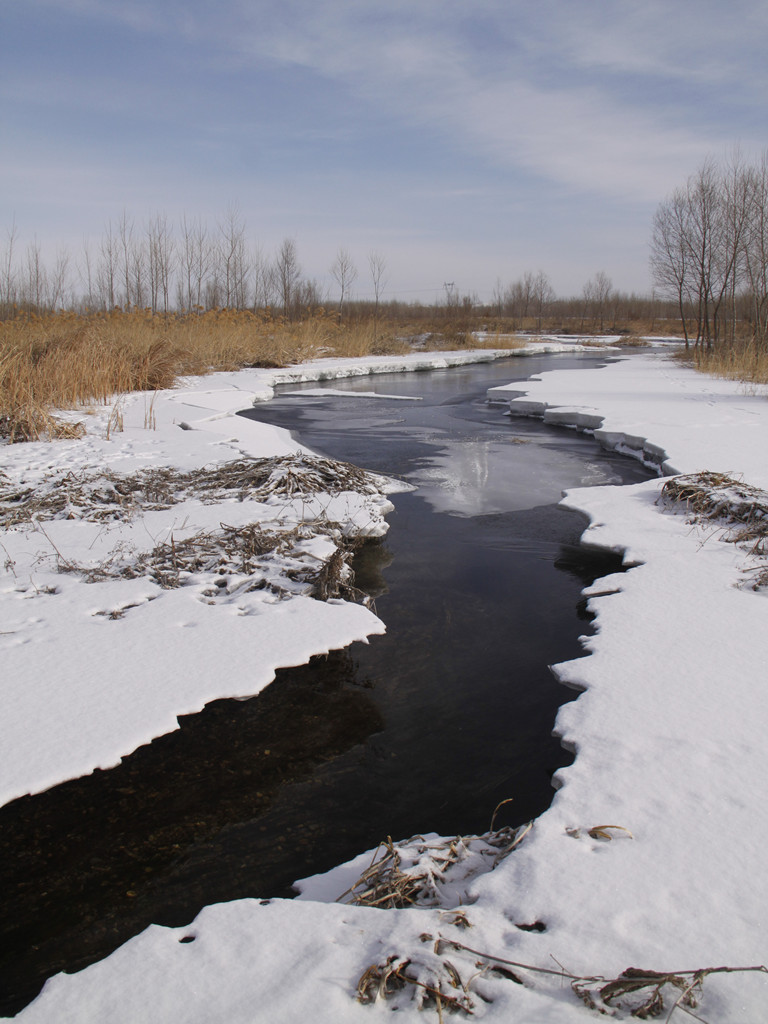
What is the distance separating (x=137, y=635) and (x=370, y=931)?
1.79m

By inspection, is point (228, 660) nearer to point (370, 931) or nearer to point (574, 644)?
point (370, 931)

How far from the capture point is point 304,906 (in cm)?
164

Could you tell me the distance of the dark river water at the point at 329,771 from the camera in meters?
1.92

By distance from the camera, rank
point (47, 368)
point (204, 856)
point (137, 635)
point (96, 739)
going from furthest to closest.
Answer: point (47, 368) → point (137, 635) → point (96, 739) → point (204, 856)

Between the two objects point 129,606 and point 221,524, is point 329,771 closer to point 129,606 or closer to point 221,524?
point 129,606

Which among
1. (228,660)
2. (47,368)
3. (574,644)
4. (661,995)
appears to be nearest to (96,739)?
(228,660)

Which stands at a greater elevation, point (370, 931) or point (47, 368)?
point (47, 368)

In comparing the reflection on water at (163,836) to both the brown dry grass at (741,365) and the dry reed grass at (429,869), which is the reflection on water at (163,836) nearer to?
the dry reed grass at (429,869)

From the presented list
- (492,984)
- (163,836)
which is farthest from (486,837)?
(163,836)

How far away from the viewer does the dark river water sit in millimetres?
1915

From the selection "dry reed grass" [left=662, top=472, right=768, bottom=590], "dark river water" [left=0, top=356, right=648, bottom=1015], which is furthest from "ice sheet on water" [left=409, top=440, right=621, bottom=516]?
"dark river water" [left=0, top=356, right=648, bottom=1015]

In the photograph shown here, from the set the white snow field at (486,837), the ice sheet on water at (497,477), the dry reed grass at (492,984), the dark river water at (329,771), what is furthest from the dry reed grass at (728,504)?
the dry reed grass at (492,984)

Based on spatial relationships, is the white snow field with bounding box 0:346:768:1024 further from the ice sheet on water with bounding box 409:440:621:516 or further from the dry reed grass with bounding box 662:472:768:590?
the ice sheet on water with bounding box 409:440:621:516

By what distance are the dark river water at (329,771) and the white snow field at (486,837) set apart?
0.21 meters
